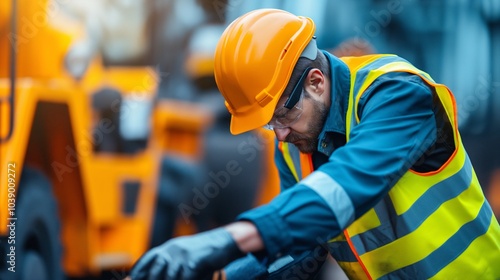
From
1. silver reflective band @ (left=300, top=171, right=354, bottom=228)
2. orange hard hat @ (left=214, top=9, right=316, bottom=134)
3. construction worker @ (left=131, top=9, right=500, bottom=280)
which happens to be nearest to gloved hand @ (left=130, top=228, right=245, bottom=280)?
construction worker @ (left=131, top=9, right=500, bottom=280)

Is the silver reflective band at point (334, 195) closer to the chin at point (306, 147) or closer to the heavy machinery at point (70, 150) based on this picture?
the chin at point (306, 147)

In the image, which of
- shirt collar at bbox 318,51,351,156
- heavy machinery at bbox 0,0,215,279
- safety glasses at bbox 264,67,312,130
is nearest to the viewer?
safety glasses at bbox 264,67,312,130

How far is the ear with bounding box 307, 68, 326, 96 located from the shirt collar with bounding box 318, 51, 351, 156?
0.04 metres

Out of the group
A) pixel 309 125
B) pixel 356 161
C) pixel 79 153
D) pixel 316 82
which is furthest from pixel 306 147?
pixel 79 153

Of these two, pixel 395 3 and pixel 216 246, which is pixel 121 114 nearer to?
pixel 395 3

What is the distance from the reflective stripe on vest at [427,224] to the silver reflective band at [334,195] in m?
0.43

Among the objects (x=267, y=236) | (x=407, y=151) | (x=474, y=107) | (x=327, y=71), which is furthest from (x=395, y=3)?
(x=267, y=236)

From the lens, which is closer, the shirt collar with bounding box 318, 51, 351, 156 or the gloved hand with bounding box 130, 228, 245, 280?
the gloved hand with bounding box 130, 228, 245, 280

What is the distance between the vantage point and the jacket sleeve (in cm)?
178

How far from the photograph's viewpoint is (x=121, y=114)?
4.43 m

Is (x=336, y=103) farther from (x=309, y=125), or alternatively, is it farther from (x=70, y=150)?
(x=70, y=150)

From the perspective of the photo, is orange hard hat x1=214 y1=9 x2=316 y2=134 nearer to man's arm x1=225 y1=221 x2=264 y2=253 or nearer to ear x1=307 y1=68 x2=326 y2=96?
ear x1=307 y1=68 x2=326 y2=96

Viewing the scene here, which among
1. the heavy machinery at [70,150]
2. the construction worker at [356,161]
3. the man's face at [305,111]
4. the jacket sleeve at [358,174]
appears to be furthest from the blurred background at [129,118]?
the jacket sleeve at [358,174]

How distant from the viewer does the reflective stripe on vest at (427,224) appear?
2.25m
